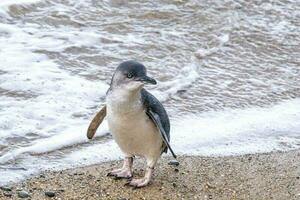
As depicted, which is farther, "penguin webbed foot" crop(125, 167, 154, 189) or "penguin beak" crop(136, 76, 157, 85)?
"penguin webbed foot" crop(125, 167, 154, 189)

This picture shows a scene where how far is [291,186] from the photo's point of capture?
18.6 ft

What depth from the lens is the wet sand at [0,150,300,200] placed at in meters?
5.45

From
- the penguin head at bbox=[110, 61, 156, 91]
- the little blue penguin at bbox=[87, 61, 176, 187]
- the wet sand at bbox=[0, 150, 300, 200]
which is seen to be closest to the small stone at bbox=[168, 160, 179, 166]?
the wet sand at bbox=[0, 150, 300, 200]

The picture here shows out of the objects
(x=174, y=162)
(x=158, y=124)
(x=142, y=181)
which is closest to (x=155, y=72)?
(x=174, y=162)

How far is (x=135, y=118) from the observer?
530 centimetres

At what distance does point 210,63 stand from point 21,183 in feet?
12.3

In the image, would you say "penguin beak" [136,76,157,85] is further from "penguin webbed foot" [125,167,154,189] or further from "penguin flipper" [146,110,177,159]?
"penguin webbed foot" [125,167,154,189]

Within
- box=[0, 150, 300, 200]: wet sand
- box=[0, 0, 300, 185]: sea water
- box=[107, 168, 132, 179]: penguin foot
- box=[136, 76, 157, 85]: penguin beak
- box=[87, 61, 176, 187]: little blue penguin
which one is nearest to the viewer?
box=[136, 76, 157, 85]: penguin beak

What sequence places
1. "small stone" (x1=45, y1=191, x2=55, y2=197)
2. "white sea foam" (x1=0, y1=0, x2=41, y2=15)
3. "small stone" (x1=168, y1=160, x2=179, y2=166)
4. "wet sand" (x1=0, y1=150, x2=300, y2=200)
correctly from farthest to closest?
"white sea foam" (x1=0, y1=0, x2=41, y2=15) < "small stone" (x1=168, y1=160, x2=179, y2=166) < "wet sand" (x1=0, y1=150, x2=300, y2=200) < "small stone" (x1=45, y1=191, x2=55, y2=197)

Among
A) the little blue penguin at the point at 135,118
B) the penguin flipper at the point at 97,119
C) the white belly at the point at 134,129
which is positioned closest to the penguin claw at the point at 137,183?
the little blue penguin at the point at 135,118

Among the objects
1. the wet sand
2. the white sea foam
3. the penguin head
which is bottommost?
the white sea foam

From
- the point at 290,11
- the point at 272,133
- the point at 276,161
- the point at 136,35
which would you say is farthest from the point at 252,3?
the point at 276,161

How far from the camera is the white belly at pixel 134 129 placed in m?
5.27

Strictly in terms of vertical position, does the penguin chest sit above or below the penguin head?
below
